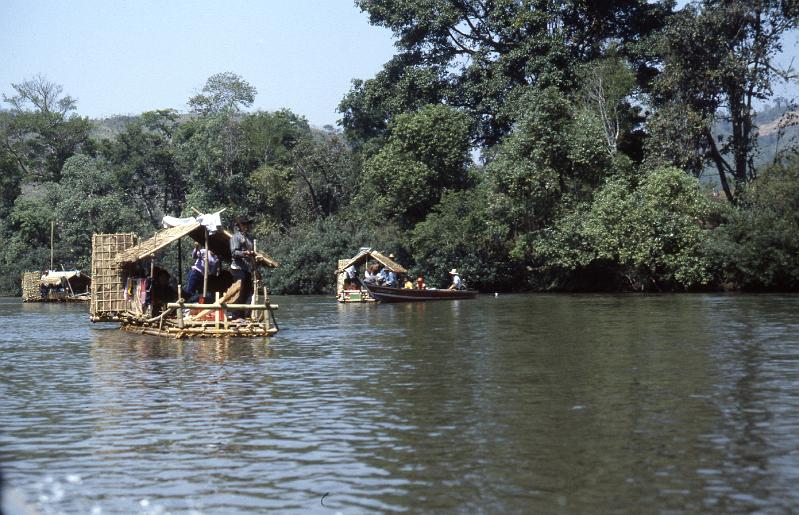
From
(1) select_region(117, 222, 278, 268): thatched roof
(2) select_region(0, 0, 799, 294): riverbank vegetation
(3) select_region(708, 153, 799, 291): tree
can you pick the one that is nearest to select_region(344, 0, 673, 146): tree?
(2) select_region(0, 0, 799, 294): riverbank vegetation

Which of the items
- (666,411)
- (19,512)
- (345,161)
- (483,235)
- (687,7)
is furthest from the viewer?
(345,161)

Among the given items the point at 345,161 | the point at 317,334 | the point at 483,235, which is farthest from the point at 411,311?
the point at 345,161

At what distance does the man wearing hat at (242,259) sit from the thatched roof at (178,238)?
484 mm

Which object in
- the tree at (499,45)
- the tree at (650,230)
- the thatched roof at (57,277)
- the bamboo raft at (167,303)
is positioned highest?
the tree at (499,45)

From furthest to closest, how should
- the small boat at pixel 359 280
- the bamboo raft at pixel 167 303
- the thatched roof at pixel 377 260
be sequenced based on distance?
the small boat at pixel 359 280 < the thatched roof at pixel 377 260 < the bamboo raft at pixel 167 303

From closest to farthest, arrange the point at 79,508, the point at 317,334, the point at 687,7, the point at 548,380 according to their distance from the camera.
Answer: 1. the point at 79,508
2. the point at 548,380
3. the point at 317,334
4. the point at 687,7

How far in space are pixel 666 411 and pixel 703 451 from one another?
2224 mm

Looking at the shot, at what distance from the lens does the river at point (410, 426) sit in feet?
25.4

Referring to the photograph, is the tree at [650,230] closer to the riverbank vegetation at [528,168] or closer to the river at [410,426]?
the riverbank vegetation at [528,168]

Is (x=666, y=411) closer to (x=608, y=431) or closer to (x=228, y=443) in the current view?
(x=608, y=431)

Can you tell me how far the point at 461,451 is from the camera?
925 cm

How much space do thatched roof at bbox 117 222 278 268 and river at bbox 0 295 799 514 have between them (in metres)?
3.14

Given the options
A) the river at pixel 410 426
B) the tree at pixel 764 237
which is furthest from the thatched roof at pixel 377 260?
the river at pixel 410 426

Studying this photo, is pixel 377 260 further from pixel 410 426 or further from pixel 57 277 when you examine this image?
pixel 410 426
